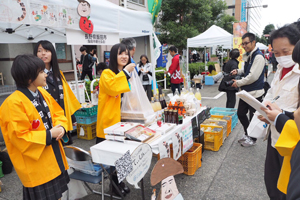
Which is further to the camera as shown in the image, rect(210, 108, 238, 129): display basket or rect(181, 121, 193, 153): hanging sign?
rect(210, 108, 238, 129): display basket

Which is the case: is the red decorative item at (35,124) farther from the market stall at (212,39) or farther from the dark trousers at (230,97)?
the market stall at (212,39)

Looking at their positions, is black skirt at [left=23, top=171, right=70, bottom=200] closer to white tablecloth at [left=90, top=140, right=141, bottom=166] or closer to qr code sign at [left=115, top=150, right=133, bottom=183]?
white tablecloth at [left=90, top=140, right=141, bottom=166]

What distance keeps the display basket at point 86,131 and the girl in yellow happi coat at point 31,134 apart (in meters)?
2.86

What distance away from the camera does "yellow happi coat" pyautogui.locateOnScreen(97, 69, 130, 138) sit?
2.46m

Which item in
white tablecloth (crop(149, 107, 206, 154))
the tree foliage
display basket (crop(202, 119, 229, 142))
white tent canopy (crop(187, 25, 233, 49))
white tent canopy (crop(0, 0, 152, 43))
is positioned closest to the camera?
white tablecloth (crop(149, 107, 206, 154))

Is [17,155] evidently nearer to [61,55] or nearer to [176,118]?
[176,118]

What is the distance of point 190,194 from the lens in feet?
9.42

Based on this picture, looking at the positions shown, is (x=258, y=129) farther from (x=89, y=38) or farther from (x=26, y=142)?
(x=89, y=38)

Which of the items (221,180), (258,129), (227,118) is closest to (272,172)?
(258,129)

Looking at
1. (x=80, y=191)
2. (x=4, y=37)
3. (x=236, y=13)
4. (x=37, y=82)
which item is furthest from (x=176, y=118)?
(x=236, y=13)

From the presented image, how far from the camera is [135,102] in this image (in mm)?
2725

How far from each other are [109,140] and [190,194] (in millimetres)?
1343

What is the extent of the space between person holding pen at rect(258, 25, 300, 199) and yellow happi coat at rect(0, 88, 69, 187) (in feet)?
6.30

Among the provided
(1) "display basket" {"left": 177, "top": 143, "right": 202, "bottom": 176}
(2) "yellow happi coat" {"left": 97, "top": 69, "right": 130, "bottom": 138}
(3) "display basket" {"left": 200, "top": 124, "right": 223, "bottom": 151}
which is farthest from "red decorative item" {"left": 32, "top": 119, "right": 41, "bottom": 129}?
(3) "display basket" {"left": 200, "top": 124, "right": 223, "bottom": 151}
